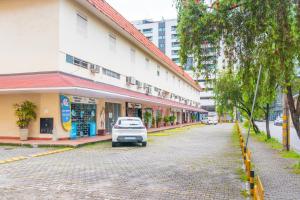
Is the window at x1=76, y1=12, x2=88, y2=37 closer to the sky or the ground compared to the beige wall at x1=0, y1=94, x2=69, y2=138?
closer to the sky

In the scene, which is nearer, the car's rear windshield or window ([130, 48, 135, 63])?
the car's rear windshield

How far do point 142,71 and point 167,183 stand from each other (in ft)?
83.4

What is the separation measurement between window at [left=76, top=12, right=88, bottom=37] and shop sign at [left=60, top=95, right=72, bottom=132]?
15.2ft

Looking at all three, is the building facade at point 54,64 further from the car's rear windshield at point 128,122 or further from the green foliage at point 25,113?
the car's rear windshield at point 128,122

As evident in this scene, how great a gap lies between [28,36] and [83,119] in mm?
6212

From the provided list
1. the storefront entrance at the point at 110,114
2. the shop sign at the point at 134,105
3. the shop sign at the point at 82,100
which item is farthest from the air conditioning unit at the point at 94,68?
the shop sign at the point at 134,105

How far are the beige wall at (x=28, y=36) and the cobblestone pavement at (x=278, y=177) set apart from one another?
12.0 metres

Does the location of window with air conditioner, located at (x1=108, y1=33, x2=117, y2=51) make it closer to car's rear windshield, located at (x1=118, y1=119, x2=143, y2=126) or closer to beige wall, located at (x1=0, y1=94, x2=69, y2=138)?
beige wall, located at (x1=0, y1=94, x2=69, y2=138)

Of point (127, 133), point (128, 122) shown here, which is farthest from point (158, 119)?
point (127, 133)

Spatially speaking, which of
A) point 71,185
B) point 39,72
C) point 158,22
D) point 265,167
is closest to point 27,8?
point 39,72

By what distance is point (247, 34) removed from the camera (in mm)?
8000

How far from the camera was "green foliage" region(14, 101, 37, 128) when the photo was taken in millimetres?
17391

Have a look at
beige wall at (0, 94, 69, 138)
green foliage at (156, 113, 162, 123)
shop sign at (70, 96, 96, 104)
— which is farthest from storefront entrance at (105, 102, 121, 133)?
green foliage at (156, 113, 162, 123)

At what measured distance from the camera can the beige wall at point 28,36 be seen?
1767 cm
